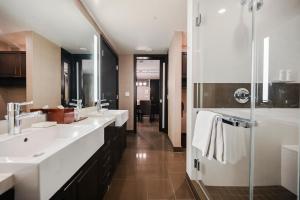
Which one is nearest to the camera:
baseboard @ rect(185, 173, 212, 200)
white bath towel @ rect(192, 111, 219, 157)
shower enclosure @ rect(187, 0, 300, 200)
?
white bath towel @ rect(192, 111, 219, 157)

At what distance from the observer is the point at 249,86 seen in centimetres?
203

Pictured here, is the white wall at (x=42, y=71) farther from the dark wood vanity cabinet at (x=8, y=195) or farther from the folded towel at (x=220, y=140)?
the folded towel at (x=220, y=140)

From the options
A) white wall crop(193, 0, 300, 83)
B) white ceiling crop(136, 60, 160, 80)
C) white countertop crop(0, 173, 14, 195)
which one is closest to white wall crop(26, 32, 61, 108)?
white countertop crop(0, 173, 14, 195)

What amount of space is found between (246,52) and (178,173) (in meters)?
1.84

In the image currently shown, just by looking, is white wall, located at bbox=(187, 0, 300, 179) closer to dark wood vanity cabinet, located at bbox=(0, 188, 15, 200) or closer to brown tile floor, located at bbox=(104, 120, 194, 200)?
brown tile floor, located at bbox=(104, 120, 194, 200)

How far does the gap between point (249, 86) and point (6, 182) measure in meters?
2.17

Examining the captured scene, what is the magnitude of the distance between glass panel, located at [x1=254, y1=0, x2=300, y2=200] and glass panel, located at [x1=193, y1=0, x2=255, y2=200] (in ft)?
0.43

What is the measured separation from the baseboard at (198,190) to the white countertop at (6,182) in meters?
1.76

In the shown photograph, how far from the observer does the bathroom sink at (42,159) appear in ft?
2.25

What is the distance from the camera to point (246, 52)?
79.9 inches

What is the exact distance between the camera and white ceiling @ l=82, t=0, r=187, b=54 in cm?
256

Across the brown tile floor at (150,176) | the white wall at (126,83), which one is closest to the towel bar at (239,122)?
the brown tile floor at (150,176)

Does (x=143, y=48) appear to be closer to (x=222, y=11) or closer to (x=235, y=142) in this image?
(x=222, y=11)

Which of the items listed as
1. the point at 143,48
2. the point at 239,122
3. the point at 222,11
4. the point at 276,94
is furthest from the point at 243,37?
the point at 143,48
